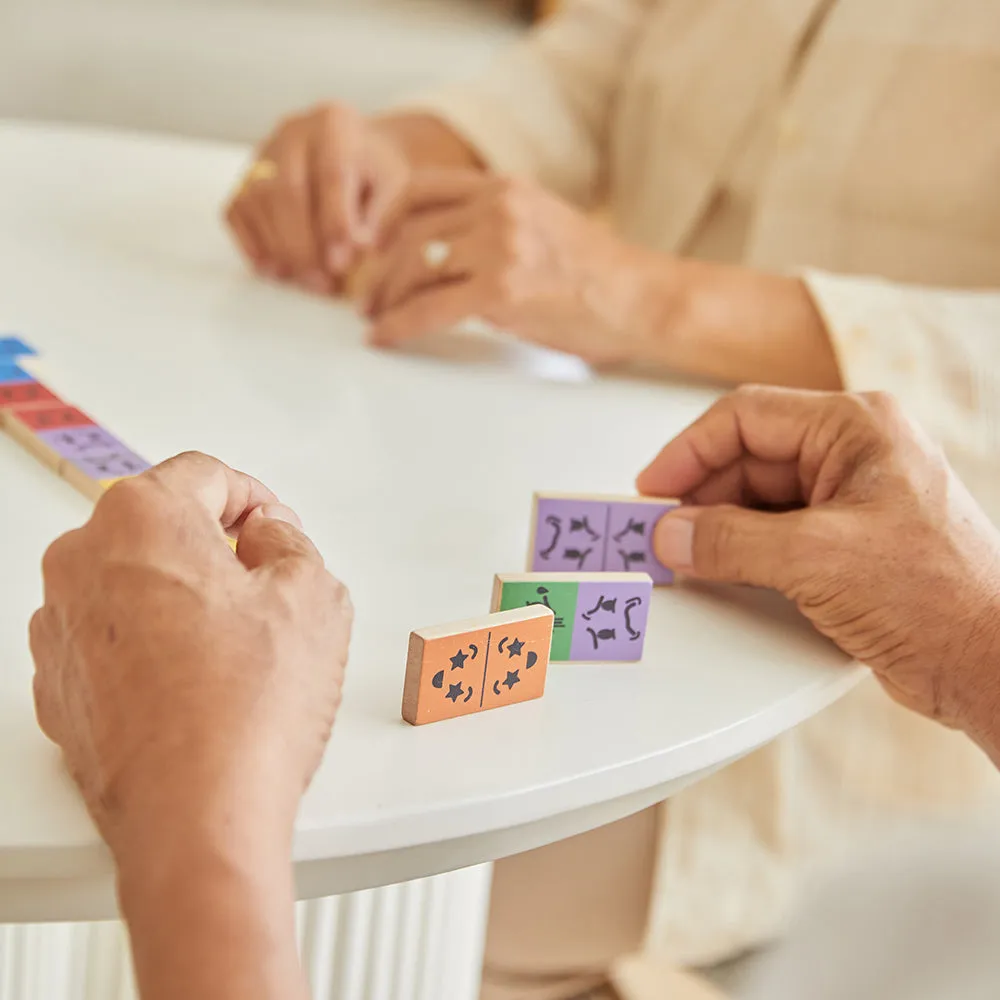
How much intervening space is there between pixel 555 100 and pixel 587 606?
3.18ft

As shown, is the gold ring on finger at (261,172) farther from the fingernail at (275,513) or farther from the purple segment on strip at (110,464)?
the fingernail at (275,513)

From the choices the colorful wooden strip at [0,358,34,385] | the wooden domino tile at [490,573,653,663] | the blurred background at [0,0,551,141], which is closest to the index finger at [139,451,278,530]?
the wooden domino tile at [490,573,653,663]

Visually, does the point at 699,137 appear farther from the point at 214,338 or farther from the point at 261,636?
the point at 261,636

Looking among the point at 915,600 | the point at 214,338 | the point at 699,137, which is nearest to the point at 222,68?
the point at 699,137

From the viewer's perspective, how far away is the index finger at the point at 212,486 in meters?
0.50

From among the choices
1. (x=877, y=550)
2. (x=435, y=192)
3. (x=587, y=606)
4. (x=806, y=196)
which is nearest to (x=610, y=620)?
(x=587, y=606)

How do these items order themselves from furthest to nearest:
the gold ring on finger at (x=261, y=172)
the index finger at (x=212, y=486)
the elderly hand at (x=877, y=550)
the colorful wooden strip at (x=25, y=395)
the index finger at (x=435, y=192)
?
the gold ring on finger at (x=261, y=172), the index finger at (x=435, y=192), the colorful wooden strip at (x=25, y=395), the elderly hand at (x=877, y=550), the index finger at (x=212, y=486)

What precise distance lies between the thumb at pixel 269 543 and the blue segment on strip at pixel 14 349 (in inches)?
15.6

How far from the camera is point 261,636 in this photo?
46cm

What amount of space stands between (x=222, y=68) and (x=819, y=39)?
181cm

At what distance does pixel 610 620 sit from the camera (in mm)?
590

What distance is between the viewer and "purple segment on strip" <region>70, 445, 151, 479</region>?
27.1 inches

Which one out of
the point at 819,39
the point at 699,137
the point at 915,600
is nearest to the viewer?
the point at 915,600

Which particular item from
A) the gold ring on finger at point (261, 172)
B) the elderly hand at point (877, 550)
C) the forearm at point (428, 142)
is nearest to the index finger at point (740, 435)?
the elderly hand at point (877, 550)
